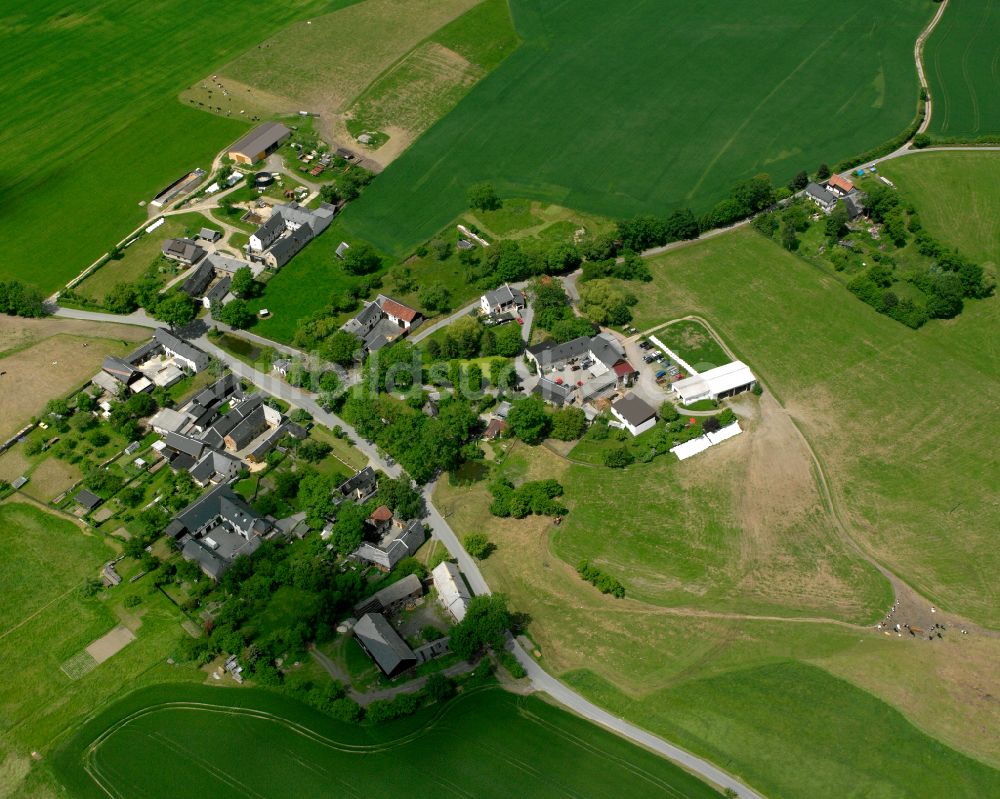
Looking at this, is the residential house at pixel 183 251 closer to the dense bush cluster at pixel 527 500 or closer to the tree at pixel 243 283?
the tree at pixel 243 283

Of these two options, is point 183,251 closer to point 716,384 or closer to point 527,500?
point 527,500

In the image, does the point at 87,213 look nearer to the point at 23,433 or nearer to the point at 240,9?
the point at 23,433

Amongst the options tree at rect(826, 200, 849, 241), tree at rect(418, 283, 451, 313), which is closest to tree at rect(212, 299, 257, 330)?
tree at rect(418, 283, 451, 313)

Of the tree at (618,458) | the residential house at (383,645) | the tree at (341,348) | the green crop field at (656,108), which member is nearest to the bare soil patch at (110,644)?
the residential house at (383,645)

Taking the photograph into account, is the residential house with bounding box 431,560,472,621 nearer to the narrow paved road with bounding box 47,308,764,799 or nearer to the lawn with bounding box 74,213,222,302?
the narrow paved road with bounding box 47,308,764,799

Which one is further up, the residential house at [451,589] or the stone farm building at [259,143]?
the stone farm building at [259,143]
